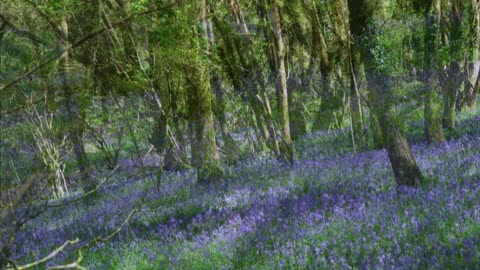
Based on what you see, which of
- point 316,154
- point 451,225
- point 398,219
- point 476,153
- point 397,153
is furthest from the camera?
point 316,154

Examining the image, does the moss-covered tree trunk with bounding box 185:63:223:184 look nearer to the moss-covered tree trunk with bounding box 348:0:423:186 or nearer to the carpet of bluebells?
the carpet of bluebells

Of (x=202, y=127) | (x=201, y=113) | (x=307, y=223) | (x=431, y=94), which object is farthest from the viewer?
(x=431, y=94)

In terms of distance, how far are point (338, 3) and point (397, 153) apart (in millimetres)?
10379

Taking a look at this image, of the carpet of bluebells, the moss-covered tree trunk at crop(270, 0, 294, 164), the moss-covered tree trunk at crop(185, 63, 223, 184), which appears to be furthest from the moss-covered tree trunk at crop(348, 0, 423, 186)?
the moss-covered tree trunk at crop(270, 0, 294, 164)

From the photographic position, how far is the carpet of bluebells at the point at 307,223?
15.9 ft

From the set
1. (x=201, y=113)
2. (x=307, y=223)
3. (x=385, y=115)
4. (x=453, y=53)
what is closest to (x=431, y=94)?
(x=453, y=53)

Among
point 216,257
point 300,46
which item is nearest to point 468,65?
point 300,46

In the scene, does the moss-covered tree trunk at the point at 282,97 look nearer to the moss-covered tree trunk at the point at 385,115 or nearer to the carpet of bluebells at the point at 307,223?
the carpet of bluebells at the point at 307,223

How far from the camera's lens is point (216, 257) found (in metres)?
5.61

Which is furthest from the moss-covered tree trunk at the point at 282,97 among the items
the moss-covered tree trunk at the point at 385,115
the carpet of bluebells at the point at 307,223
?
the moss-covered tree trunk at the point at 385,115

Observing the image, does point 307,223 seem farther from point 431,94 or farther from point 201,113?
point 431,94

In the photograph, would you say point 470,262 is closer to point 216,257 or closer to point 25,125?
point 216,257

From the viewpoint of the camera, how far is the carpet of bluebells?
4855 mm

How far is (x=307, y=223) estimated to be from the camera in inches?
240
